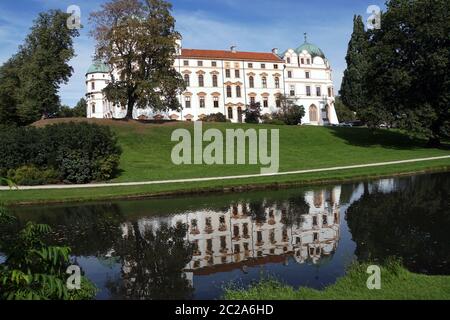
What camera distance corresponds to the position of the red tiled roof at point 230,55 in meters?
88.9

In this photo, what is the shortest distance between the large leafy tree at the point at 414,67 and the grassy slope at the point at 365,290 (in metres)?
43.4

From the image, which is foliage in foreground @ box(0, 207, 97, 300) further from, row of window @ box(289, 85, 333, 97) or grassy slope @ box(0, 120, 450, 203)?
row of window @ box(289, 85, 333, 97)

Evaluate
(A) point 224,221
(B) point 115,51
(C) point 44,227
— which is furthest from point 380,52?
(C) point 44,227

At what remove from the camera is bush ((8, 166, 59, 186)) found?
34.8 metres

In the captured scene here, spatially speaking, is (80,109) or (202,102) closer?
(202,102)

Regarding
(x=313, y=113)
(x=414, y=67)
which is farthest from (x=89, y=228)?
(x=313, y=113)

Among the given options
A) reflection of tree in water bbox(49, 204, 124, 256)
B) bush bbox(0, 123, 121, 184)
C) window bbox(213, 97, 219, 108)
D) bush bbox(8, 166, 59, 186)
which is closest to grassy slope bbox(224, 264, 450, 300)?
reflection of tree in water bbox(49, 204, 124, 256)

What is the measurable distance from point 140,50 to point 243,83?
137ft

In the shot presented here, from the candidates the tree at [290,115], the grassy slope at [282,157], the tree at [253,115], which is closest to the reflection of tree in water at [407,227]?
the grassy slope at [282,157]

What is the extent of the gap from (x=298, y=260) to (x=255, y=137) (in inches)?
1621

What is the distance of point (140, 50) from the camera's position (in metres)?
52.4

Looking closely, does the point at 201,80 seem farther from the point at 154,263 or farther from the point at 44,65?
the point at 154,263

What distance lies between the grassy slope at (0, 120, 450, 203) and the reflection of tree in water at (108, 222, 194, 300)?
451 inches

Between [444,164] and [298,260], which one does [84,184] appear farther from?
[444,164]
